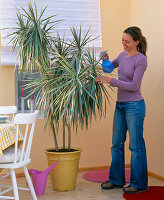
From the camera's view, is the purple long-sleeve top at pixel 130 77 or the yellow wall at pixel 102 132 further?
the yellow wall at pixel 102 132

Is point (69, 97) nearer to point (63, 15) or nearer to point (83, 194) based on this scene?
point (83, 194)

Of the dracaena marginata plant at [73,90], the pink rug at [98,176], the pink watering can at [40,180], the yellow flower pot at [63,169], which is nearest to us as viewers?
the dracaena marginata plant at [73,90]

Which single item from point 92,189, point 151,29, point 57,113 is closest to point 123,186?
point 92,189

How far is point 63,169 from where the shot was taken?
3684 mm

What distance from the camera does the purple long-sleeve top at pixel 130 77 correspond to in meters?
3.42

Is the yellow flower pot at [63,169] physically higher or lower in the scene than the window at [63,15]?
lower

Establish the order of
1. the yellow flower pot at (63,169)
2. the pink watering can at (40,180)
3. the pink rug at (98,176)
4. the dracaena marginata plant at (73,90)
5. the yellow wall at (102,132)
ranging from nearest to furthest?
the dracaena marginata plant at (73,90) < the pink watering can at (40,180) < the yellow flower pot at (63,169) < the pink rug at (98,176) < the yellow wall at (102,132)

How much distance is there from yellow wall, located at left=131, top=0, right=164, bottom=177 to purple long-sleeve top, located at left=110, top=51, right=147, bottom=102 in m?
0.76

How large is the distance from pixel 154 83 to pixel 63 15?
1.49 m

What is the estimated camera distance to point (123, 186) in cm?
387

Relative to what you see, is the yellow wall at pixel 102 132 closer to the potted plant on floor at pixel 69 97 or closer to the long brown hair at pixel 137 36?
the potted plant on floor at pixel 69 97

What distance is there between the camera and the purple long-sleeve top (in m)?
3.42

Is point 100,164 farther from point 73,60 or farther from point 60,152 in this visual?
point 73,60

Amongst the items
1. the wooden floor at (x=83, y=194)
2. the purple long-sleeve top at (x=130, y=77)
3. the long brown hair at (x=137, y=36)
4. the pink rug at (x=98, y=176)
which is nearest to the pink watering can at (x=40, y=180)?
the wooden floor at (x=83, y=194)
